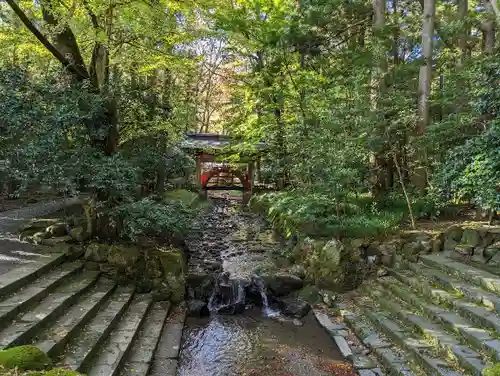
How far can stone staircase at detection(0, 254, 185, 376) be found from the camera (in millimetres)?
4391

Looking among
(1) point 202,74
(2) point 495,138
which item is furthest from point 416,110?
(1) point 202,74

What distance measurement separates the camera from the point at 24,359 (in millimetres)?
3346

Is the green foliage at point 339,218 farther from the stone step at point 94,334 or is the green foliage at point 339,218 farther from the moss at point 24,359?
the moss at point 24,359

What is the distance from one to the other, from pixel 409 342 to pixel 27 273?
209 inches

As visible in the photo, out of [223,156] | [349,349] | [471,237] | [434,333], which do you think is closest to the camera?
[434,333]

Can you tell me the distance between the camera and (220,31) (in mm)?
11805

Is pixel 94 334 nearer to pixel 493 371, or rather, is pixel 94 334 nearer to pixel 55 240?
pixel 55 240

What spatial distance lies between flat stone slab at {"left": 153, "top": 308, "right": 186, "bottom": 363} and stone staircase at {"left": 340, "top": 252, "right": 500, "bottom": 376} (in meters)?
2.79

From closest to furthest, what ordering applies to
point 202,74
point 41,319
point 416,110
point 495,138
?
point 41,319
point 495,138
point 416,110
point 202,74

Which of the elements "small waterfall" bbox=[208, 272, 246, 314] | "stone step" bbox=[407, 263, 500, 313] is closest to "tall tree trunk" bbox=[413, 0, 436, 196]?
"stone step" bbox=[407, 263, 500, 313]

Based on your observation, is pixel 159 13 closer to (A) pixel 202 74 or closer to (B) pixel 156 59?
(B) pixel 156 59

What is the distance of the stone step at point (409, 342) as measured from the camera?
440cm

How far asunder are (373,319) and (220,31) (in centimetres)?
928

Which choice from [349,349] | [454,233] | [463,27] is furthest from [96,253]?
[463,27]
